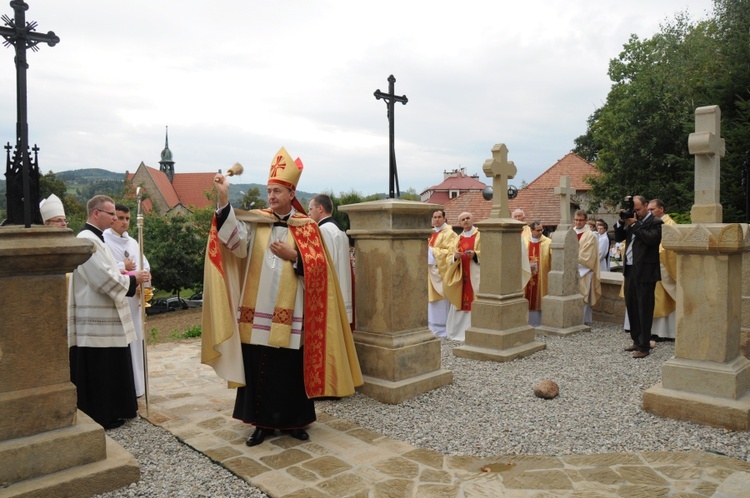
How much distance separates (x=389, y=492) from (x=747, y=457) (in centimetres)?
240

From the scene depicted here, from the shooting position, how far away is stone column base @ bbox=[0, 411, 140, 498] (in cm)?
304

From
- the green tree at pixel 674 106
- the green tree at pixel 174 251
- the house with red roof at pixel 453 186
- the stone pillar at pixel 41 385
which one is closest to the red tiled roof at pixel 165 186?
the house with red roof at pixel 453 186

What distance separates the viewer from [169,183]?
62219mm

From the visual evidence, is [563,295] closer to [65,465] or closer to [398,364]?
[398,364]

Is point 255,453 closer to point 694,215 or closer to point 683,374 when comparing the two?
point 683,374

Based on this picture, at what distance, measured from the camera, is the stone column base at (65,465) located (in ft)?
9.96

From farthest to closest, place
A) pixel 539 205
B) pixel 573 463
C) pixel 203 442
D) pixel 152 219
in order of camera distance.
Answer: pixel 539 205 < pixel 152 219 < pixel 203 442 < pixel 573 463

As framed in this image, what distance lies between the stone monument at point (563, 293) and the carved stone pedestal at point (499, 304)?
51.2 inches

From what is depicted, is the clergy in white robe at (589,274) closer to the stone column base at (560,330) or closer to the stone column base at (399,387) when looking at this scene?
the stone column base at (560,330)

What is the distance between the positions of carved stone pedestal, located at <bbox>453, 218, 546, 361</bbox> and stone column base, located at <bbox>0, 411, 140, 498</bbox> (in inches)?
173

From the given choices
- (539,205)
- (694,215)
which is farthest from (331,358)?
(539,205)

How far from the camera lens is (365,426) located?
14.7 feet

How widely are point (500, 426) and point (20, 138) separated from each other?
12.2 ft

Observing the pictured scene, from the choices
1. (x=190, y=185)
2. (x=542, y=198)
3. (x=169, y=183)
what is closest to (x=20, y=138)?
(x=542, y=198)
